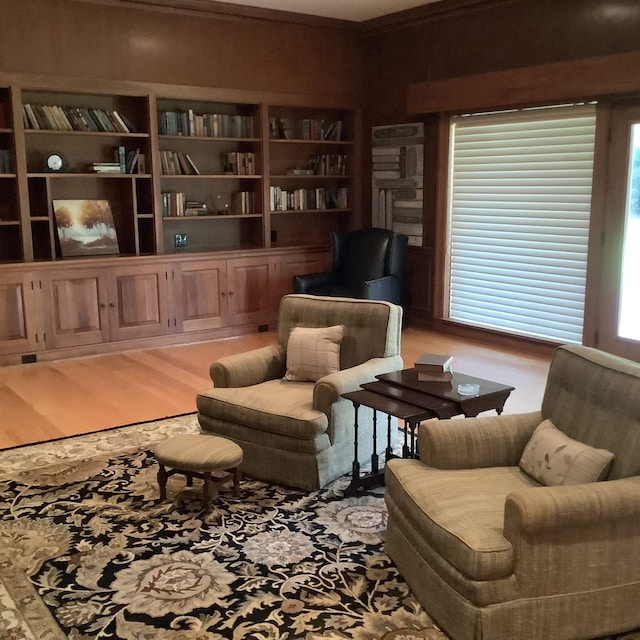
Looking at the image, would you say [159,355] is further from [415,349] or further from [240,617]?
[240,617]

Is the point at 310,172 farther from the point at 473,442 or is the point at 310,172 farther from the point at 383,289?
the point at 473,442

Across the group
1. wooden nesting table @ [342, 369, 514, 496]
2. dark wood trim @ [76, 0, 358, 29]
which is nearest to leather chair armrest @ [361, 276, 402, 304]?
dark wood trim @ [76, 0, 358, 29]

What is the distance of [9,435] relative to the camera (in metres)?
4.40

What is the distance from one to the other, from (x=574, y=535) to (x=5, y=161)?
5406mm

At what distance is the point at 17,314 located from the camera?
6.00m

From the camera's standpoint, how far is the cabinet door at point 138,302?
21.2 ft

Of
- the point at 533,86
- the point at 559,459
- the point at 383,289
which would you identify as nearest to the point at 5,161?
the point at 383,289

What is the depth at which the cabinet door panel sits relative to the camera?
5922 mm

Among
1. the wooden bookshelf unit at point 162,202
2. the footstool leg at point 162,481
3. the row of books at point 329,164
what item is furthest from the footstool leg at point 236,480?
the row of books at point 329,164

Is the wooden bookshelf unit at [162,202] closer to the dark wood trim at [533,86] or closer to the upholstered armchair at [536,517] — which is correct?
the dark wood trim at [533,86]

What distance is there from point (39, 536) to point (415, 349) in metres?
4.04

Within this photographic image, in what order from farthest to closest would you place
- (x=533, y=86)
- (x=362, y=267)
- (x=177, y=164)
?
(x=362, y=267) < (x=177, y=164) < (x=533, y=86)

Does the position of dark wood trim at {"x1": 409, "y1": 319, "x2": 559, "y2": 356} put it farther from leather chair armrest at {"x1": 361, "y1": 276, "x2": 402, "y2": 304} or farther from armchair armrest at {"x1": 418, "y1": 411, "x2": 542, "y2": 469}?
armchair armrest at {"x1": 418, "y1": 411, "x2": 542, "y2": 469}

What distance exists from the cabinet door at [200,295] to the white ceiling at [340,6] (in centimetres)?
243
